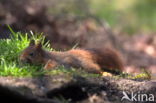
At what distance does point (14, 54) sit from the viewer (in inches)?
270

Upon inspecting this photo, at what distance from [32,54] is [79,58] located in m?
0.92

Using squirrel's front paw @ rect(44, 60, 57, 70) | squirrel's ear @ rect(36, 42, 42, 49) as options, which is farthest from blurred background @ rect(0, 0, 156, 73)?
squirrel's front paw @ rect(44, 60, 57, 70)

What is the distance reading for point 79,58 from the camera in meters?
7.30

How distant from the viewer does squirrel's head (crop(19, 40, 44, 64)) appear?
659 cm

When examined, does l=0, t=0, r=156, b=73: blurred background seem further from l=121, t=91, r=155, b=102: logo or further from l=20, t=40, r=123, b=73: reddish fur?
l=121, t=91, r=155, b=102: logo

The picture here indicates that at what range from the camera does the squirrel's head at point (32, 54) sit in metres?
6.59

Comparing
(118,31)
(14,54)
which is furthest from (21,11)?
(14,54)

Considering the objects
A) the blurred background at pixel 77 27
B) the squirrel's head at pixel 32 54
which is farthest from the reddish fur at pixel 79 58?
the blurred background at pixel 77 27

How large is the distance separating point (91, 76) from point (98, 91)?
0.50m

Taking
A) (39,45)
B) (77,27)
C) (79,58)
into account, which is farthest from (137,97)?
(77,27)

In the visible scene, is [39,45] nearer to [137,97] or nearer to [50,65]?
[50,65]

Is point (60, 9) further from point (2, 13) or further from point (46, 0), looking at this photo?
point (2, 13)

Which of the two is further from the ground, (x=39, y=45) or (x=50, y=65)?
(x=39, y=45)

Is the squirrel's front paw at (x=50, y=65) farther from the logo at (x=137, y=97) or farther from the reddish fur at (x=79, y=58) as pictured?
the logo at (x=137, y=97)
